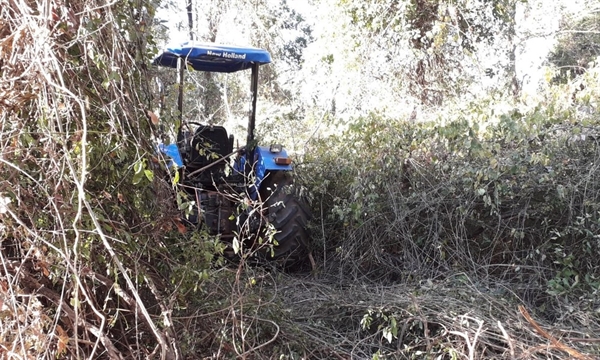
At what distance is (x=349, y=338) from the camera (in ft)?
10.9

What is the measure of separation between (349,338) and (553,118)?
7.56 feet

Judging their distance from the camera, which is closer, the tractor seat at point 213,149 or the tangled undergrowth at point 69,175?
the tangled undergrowth at point 69,175

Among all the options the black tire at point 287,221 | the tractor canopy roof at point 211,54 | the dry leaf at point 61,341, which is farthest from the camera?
the black tire at point 287,221

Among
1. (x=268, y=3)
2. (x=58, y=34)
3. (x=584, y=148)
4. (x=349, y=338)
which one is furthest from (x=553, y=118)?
(x=268, y=3)

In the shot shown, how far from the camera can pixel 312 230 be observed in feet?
16.9

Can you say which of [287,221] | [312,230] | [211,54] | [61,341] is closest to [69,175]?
[61,341]

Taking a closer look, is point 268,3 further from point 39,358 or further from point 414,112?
point 39,358

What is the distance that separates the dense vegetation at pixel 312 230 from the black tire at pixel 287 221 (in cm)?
17

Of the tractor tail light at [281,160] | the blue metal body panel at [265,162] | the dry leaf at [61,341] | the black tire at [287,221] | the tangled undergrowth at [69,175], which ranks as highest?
the tangled undergrowth at [69,175]

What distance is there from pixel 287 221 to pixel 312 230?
38cm

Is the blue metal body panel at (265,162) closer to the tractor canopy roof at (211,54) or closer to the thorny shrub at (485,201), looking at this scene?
the thorny shrub at (485,201)

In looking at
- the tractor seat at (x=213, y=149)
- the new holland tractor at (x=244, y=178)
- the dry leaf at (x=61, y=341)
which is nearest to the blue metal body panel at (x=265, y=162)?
the new holland tractor at (x=244, y=178)

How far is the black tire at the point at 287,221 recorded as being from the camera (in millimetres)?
4832

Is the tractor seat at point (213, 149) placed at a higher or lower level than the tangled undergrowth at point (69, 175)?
lower
